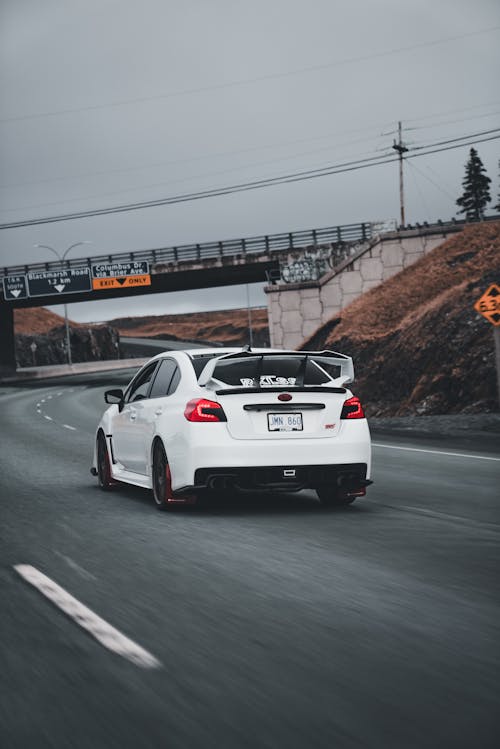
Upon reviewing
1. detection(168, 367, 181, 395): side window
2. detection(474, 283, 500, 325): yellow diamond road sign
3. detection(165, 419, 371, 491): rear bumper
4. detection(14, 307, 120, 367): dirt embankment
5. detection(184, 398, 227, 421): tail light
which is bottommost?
detection(14, 307, 120, 367): dirt embankment

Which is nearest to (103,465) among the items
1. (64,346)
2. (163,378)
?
(163,378)

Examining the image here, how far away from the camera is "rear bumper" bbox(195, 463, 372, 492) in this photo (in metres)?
9.49

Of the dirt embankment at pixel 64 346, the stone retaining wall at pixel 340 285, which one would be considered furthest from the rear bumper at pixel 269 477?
the dirt embankment at pixel 64 346

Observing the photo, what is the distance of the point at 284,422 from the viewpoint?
31.7ft

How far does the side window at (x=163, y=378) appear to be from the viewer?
10781 millimetres

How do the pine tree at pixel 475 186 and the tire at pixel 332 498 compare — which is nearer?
the tire at pixel 332 498

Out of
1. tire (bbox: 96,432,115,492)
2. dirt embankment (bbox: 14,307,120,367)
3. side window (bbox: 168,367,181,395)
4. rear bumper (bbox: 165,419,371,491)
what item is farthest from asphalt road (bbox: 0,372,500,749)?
dirt embankment (bbox: 14,307,120,367)

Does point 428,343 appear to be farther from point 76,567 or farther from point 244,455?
point 76,567

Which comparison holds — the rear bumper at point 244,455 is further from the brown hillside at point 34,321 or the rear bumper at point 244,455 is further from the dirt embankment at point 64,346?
the brown hillside at point 34,321

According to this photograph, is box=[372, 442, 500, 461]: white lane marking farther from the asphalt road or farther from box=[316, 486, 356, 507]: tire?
box=[316, 486, 356, 507]: tire

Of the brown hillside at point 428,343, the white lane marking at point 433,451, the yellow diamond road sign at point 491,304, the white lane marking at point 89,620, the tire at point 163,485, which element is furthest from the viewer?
the brown hillside at point 428,343

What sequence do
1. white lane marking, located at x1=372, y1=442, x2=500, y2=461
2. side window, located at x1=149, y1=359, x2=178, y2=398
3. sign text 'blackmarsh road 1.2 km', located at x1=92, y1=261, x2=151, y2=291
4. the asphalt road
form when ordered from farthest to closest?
sign text 'blackmarsh road 1.2 km', located at x1=92, y1=261, x2=151, y2=291 < white lane marking, located at x1=372, y1=442, x2=500, y2=461 < side window, located at x1=149, y1=359, x2=178, y2=398 < the asphalt road

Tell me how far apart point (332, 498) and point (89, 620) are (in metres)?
5.36

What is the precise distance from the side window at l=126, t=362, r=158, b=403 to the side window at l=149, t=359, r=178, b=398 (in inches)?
10.6
